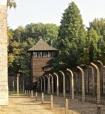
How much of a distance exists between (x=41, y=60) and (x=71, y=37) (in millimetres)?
7148

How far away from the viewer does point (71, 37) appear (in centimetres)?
6178

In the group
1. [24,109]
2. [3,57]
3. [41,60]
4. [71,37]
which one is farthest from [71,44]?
[24,109]

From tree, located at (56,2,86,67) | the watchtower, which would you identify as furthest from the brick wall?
the watchtower

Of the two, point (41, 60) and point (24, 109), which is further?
point (41, 60)

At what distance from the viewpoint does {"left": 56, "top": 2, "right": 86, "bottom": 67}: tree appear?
5766 cm

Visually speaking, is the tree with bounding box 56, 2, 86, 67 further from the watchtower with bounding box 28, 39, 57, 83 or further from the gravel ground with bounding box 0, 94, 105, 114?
the gravel ground with bounding box 0, 94, 105, 114

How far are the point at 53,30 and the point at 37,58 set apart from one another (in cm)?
4055

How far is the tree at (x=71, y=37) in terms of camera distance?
57.7m

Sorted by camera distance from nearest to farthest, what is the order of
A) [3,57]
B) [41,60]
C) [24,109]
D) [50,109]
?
1. [50,109]
2. [24,109]
3. [3,57]
4. [41,60]

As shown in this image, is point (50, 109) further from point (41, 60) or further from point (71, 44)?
point (41, 60)

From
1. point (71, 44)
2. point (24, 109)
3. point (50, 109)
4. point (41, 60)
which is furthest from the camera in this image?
point (41, 60)

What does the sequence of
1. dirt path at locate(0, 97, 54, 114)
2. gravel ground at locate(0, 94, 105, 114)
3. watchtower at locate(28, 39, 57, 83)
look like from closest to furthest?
gravel ground at locate(0, 94, 105, 114) < dirt path at locate(0, 97, 54, 114) < watchtower at locate(28, 39, 57, 83)

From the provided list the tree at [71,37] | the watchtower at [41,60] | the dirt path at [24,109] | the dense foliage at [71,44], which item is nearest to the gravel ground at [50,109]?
the dirt path at [24,109]

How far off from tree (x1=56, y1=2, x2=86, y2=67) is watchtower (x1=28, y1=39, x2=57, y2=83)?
11.5 feet
